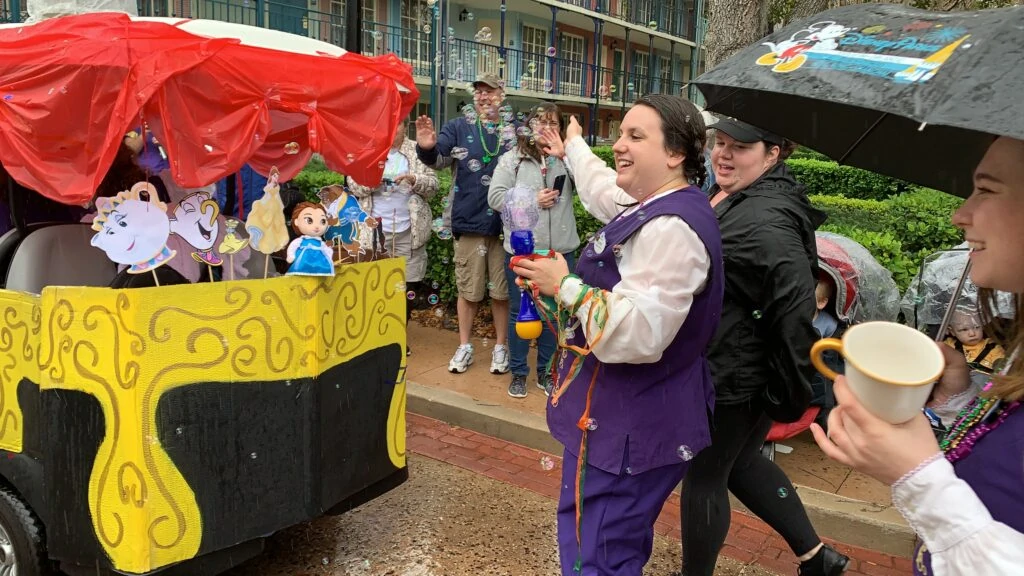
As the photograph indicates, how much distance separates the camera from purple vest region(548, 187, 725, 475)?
234 centimetres

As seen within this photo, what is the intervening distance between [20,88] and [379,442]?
1.93m

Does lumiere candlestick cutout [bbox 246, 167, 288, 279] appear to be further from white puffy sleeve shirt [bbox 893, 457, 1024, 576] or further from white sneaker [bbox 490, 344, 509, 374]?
white sneaker [bbox 490, 344, 509, 374]

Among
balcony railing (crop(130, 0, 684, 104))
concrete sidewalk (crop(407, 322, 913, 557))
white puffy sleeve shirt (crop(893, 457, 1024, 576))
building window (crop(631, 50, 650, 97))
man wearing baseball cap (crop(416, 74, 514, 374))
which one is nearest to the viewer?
white puffy sleeve shirt (crop(893, 457, 1024, 576))

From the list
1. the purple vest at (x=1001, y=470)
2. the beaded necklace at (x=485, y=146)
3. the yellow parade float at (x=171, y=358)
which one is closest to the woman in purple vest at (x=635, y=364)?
the purple vest at (x=1001, y=470)

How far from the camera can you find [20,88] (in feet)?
8.57

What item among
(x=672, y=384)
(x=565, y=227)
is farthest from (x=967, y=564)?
(x=565, y=227)

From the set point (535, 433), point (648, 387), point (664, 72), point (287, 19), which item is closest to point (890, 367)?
point (648, 387)

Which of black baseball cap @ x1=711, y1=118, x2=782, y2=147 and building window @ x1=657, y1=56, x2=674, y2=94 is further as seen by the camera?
building window @ x1=657, y1=56, x2=674, y2=94

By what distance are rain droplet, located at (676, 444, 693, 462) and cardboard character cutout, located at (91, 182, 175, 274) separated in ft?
6.07

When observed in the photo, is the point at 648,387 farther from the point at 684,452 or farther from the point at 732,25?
the point at 732,25

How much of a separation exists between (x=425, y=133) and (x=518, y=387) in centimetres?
196

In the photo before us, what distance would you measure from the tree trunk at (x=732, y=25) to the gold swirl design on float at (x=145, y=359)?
5.69 m

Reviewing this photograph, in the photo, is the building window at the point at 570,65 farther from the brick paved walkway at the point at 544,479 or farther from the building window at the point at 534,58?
the brick paved walkway at the point at 544,479

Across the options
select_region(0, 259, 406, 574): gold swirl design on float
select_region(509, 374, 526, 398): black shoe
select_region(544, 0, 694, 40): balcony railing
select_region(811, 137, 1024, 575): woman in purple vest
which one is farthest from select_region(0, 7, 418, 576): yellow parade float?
select_region(544, 0, 694, 40): balcony railing
